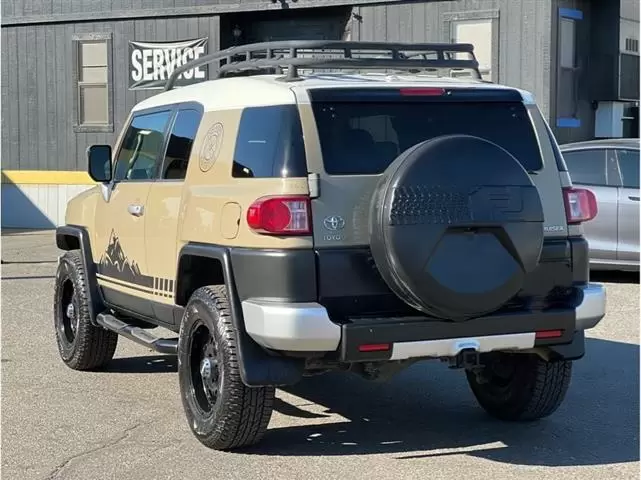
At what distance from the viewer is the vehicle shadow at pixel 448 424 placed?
5.79m

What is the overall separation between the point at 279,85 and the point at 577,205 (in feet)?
5.63

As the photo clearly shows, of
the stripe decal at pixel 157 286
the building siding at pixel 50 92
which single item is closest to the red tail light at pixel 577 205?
the stripe decal at pixel 157 286

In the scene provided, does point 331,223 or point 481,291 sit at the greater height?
point 331,223

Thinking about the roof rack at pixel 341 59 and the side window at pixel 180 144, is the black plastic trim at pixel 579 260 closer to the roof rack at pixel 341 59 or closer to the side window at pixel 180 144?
the roof rack at pixel 341 59

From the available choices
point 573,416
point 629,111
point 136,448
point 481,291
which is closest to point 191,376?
point 136,448

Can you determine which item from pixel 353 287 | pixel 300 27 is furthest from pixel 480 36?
pixel 353 287

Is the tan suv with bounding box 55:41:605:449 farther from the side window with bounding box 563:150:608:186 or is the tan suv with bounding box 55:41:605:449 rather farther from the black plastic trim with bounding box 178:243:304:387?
the side window with bounding box 563:150:608:186

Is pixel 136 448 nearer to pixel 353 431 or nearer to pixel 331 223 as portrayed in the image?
pixel 353 431

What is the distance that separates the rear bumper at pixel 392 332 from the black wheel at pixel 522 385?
0.63 metres

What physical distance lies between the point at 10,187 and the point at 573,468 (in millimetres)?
17124

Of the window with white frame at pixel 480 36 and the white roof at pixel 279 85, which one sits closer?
the white roof at pixel 279 85

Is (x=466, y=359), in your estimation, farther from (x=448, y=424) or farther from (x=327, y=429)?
(x=327, y=429)

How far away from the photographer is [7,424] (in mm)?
6434

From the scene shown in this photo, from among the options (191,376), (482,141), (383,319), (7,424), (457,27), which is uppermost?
(457,27)
